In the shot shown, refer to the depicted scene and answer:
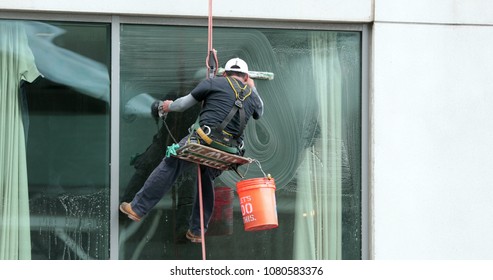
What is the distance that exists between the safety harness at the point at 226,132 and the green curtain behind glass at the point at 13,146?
1.66 meters

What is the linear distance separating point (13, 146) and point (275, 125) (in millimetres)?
2346

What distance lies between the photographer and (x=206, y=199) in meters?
14.0

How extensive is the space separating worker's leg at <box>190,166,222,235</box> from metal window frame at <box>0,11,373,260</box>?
2.28 feet

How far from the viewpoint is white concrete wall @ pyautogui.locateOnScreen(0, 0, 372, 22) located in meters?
14.1

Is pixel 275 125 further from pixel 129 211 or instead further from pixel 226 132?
pixel 129 211

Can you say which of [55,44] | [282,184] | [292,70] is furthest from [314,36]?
[55,44]

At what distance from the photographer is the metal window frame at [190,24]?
14.2 metres

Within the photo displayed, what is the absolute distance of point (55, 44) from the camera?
14.3m

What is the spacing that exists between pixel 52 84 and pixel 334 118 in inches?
101

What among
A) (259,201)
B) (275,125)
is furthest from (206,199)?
(275,125)

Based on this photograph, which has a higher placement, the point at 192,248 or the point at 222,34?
the point at 222,34

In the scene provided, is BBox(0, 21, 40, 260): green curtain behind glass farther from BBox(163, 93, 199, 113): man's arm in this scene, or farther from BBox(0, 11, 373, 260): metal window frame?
BBox(163, 93, 199, 113): man's arm

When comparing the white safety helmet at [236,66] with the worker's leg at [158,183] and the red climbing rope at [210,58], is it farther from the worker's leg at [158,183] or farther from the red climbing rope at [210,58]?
the worker's leg at [158,183]
